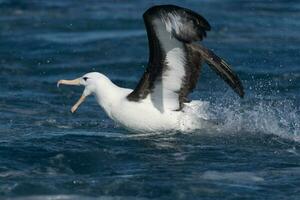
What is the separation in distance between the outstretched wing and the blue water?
0.50 meters

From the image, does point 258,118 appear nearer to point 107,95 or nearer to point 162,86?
point 162,86

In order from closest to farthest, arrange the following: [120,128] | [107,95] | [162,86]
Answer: [162,86], [107,95], [120,128]

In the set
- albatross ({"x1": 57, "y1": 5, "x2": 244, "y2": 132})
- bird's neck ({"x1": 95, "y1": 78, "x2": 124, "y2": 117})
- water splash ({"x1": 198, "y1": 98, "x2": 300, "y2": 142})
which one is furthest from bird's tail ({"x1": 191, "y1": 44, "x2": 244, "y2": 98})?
bird's neck ({"x1": 95, "y1": 78, "x2": 124, "y2": 117})

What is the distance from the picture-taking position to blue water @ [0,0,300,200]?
10109mm

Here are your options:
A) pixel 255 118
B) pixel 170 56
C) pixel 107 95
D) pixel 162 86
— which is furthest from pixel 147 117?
pixel 255 118

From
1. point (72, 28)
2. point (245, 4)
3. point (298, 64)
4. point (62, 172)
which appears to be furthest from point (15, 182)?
point (245, 4)

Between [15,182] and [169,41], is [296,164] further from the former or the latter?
[15,182]

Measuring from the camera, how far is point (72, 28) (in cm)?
2012

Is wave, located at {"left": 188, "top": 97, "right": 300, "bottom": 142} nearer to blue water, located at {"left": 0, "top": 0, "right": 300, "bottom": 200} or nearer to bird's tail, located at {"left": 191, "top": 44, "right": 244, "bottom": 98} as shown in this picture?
blue water, located at {"left": 0, "top": 0, "right": 300, "bottom": 200}

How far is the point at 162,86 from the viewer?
11836 mm

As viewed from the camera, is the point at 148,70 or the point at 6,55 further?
the point at 6,55

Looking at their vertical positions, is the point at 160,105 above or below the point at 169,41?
below

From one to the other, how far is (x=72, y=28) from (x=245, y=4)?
13.6 ft

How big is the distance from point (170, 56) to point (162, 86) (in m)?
0.53
